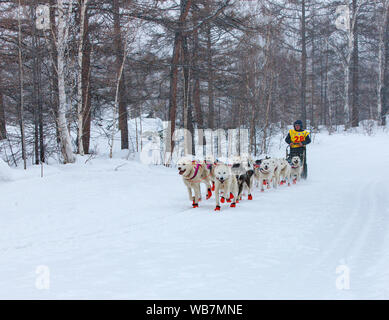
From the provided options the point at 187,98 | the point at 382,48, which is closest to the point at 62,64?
the point at 187,98

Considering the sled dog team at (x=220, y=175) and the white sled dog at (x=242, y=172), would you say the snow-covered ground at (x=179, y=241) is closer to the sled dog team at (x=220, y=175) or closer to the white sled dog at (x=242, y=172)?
the sled dog team at (x=220, y=175)

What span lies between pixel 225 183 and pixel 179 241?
2.35 m

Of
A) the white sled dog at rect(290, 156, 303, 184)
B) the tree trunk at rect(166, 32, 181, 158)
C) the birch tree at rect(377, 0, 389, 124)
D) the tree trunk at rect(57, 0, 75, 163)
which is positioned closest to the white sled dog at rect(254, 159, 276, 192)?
the white sled dog at rect(290, 156, 303, 184)

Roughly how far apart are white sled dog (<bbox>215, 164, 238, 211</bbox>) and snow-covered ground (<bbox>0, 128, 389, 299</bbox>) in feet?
0.82

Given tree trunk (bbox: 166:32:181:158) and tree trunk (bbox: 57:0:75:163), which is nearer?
tree trunk (bbox: 57:0:75:163)

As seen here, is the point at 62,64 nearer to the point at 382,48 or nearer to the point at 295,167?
the point at 295,167

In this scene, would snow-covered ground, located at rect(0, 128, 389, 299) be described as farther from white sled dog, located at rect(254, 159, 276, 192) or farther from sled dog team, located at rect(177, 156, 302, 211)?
white sled dog, located at rect(254, 159, 276, 192)

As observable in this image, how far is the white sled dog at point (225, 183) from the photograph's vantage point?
620cm

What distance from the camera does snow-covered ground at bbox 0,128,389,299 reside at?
2.86 m

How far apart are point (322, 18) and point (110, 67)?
52.5 feet

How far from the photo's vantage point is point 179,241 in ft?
13.8

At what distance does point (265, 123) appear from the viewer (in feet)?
51.4

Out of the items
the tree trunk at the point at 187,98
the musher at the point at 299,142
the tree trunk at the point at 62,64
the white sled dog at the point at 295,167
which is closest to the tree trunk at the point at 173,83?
the tree trunk at the point at 187,98
